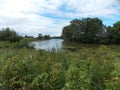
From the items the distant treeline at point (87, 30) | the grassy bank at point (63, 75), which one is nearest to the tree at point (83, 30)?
the distant treeline at point (87, 30)

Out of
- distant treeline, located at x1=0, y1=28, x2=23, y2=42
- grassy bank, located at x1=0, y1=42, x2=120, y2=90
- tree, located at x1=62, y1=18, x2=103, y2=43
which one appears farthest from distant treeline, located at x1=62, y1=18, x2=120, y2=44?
grassy bank, located at x1=0, y1=42, x2=120, y2=90

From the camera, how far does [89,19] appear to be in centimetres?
5753

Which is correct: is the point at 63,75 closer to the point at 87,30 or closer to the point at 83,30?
the point at 87,30

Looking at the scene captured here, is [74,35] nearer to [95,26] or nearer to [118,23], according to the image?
[95,26]

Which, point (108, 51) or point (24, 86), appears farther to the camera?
point (108, 51)

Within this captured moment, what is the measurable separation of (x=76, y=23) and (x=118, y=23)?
35.6 feet

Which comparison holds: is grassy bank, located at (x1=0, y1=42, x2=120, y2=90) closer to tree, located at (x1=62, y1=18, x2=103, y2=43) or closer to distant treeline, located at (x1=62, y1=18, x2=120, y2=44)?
distant treeline, located at (x1=62, y1=18, x2=120, y2=44)

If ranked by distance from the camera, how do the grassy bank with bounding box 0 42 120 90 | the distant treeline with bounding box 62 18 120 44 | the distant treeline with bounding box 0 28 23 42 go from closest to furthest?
the grassy bank with bounding box 0 42 120 90 < the distant treeline with bounding box 0 28 23 42 < the distant treeline with bounding box 62 18 120 44

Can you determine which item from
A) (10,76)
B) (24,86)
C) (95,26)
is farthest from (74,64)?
(95,26)

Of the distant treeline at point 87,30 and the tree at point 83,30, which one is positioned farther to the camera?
the tree at point 83,30

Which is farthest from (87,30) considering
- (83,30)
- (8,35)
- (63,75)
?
(63,75)

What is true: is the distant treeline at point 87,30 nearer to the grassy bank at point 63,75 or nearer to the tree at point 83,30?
the tree at point 83,30

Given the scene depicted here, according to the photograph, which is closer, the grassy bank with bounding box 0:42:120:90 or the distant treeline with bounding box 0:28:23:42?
the grassy bank with bounding box 0:42:120:90

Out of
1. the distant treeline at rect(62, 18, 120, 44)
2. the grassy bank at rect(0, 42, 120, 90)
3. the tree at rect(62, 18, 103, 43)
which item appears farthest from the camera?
the tree at rect(62, 18, 103, 43)
